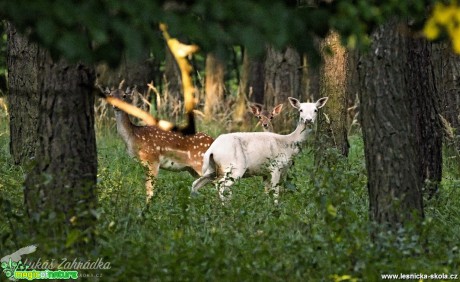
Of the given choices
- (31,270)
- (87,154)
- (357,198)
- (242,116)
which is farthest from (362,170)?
(242,116)

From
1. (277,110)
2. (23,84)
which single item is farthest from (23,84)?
(277,110)

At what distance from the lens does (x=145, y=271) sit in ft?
22.2

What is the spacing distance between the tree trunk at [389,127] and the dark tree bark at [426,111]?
2542mm

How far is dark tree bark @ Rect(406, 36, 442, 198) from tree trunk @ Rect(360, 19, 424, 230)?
8.34 ft

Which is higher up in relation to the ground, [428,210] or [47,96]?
[47,96]

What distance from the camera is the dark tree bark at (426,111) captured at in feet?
34.8

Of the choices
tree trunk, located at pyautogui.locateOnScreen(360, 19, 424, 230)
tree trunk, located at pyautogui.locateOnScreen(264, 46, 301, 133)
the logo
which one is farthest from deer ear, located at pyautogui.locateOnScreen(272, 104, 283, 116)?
the logo

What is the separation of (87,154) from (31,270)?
1.04 m

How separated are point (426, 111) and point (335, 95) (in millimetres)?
3163

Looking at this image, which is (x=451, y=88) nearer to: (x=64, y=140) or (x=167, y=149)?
(x=167, y=149)

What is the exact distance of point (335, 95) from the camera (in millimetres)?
14094

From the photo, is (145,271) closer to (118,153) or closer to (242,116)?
(118,153)

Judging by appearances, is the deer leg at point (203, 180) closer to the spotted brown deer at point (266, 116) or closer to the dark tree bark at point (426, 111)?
the dark tree bark at point (426, 111)

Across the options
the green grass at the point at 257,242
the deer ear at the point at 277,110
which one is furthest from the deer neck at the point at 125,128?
the green grass at the point at 257,242
